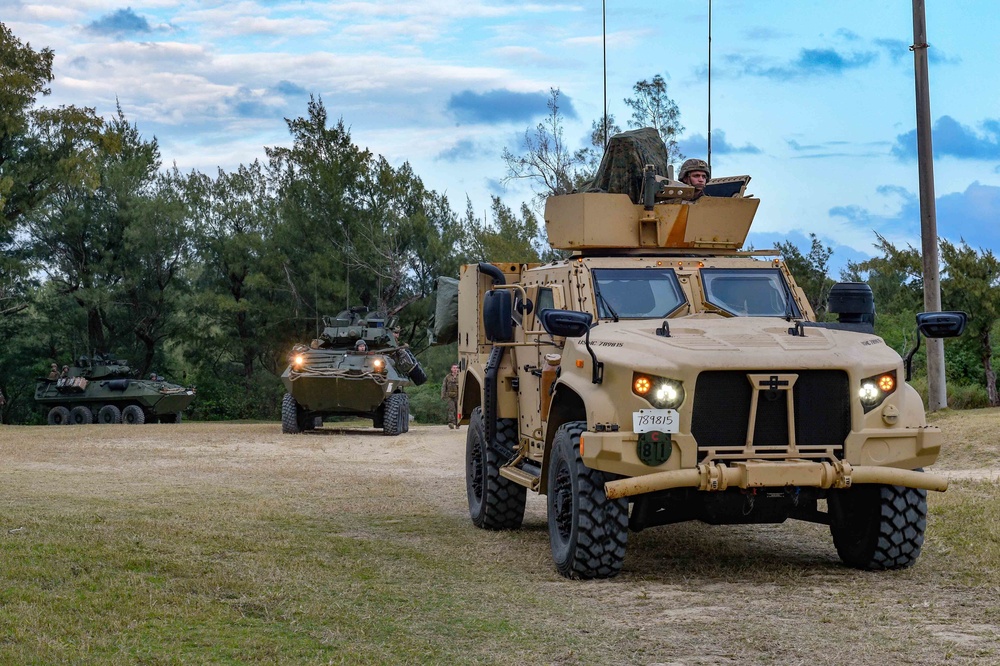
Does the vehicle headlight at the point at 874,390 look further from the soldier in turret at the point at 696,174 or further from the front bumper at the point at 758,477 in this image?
the soldier in turret at the point at 696,174

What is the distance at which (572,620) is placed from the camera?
649 centimetres

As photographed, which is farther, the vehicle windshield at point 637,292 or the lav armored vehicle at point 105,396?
the lav armored vehicle at point 105,396

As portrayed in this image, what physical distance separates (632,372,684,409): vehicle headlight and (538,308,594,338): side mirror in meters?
0.52

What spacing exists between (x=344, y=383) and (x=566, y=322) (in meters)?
17.7

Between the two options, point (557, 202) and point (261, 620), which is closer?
point (261, 620)

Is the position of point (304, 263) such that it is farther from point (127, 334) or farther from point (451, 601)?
point (451, 601)

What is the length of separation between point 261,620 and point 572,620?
1507mm

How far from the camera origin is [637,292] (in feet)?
29.4

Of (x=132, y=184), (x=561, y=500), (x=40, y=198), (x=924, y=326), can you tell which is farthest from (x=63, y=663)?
(x=132, y=184)

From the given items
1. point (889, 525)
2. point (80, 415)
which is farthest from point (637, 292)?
point (80, 415)

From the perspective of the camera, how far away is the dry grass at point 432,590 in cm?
582

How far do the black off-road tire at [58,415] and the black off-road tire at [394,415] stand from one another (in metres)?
14.0

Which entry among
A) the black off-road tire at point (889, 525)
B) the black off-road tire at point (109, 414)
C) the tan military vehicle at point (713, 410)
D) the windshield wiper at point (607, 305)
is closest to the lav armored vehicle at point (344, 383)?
the black off-road tire at point (109, 414)

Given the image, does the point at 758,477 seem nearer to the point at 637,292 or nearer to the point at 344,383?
the point at 637,292
